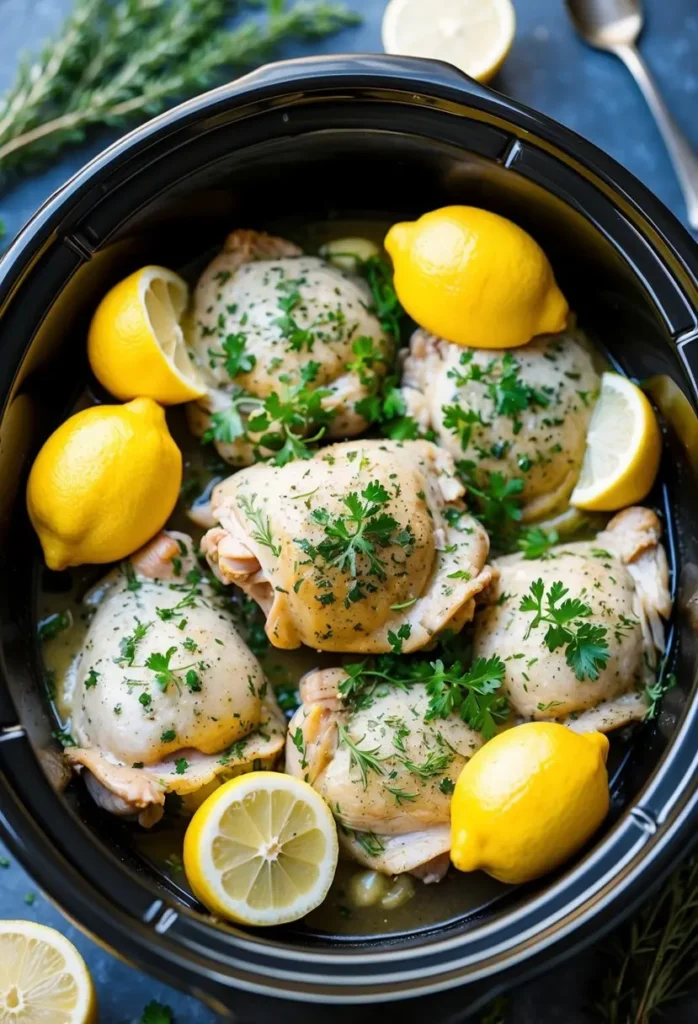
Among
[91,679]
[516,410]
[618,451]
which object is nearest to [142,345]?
[91,679]

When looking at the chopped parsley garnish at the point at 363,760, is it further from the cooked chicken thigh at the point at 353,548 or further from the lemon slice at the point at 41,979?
the lemon slice at the point at 41,979

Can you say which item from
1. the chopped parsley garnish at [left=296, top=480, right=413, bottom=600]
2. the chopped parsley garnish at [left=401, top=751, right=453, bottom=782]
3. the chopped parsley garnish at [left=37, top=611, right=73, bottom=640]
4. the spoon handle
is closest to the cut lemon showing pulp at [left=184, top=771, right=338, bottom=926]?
the chopped parsley garnish at [left=401, top=751, right=453, bottom=782]

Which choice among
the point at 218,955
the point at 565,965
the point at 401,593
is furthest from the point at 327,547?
the point at 565,965

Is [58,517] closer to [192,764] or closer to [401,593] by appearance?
[192,764]

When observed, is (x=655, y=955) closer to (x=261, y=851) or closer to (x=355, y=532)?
(x=261, y=851)

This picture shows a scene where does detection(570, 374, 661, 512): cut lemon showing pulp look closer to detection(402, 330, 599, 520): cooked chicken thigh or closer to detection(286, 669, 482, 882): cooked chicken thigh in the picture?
detection(402, 330, 599, 520): cooked chicken thigh

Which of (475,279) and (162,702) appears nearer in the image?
(162,702)
